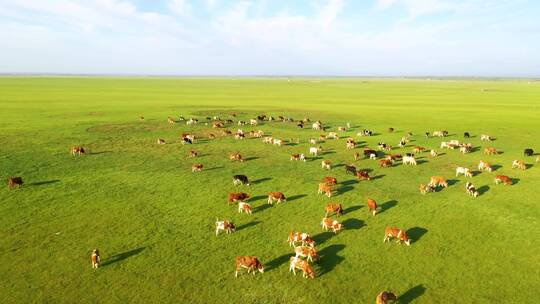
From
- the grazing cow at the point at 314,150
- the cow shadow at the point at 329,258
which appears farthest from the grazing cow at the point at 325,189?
the grazing cow at the point at 314,150

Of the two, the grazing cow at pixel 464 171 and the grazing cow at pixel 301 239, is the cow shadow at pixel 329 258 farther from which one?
the grazing cow at pixel 464 171

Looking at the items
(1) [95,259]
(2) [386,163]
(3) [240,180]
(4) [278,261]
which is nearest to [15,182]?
(1) [95,259]

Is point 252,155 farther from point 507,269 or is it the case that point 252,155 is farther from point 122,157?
point 507,269

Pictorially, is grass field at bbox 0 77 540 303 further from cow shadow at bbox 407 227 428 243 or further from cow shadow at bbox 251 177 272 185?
cow shadow at bbox 251 177 272 185

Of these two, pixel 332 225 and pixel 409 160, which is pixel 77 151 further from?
pixel 409 160

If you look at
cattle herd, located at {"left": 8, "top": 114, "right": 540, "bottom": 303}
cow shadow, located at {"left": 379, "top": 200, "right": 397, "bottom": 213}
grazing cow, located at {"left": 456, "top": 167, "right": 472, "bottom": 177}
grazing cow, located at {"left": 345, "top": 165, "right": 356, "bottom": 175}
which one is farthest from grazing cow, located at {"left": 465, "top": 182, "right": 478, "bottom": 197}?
grazing cow, located at {"left": 345, "top": 165, "right": 356, "bottom": 175}

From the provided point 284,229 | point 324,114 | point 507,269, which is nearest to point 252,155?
point 284,229
